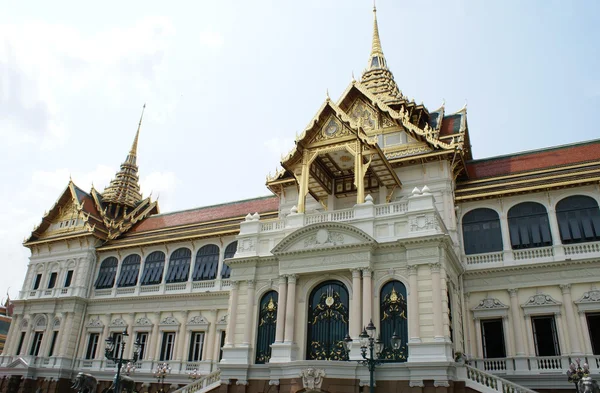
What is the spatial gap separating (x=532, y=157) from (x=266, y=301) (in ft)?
49.7

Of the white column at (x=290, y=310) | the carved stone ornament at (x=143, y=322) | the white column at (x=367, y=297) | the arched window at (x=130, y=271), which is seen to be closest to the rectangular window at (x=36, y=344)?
the arched window at (x=130, y=271)

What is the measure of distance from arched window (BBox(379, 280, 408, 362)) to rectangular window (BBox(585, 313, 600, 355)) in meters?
7.52

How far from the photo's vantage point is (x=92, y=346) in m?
32.9

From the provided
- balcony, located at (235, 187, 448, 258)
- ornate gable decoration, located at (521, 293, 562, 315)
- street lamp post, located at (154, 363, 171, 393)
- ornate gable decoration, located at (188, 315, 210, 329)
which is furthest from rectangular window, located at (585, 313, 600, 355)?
ornate gable decoration, located at (188, 315, 210, 329)

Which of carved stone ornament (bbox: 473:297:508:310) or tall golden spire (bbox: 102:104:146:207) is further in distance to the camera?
tall golden spire (bbox: 102:104:146:207)

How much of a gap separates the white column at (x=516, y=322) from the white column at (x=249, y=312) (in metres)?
10.5

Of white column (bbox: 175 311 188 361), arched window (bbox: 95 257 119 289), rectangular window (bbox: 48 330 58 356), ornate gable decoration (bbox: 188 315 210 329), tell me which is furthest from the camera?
arched window (bbox: 95 257 119 289)

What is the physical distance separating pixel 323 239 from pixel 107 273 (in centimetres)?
1972

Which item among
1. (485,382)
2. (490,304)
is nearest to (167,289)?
(490,304)

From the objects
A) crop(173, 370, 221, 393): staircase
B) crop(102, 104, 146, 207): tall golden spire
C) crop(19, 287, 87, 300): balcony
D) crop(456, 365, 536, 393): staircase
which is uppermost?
crop(102, 104, 146, 207): tall golden spire

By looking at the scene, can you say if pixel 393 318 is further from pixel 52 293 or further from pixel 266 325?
pixel 52 293

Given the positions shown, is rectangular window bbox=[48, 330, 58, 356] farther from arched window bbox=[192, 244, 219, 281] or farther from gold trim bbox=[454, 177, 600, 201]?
gold trim bbox=[454, 177, 600, 201]

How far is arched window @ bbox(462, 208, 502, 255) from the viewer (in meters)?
23.5

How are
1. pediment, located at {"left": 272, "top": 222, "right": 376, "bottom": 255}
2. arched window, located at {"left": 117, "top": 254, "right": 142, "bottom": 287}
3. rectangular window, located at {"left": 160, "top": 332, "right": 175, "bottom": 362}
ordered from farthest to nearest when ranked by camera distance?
1. arched window, located at {"left": 117, "top": 254, "right": 142, "bottom": 287}
2. rectangular window, located at {"left": 160, "top": 332, "right": 175, "bottom": 362}
3. pediment, located at {"left": 272, "top": 222, "right": 376, "bottom": 255}
